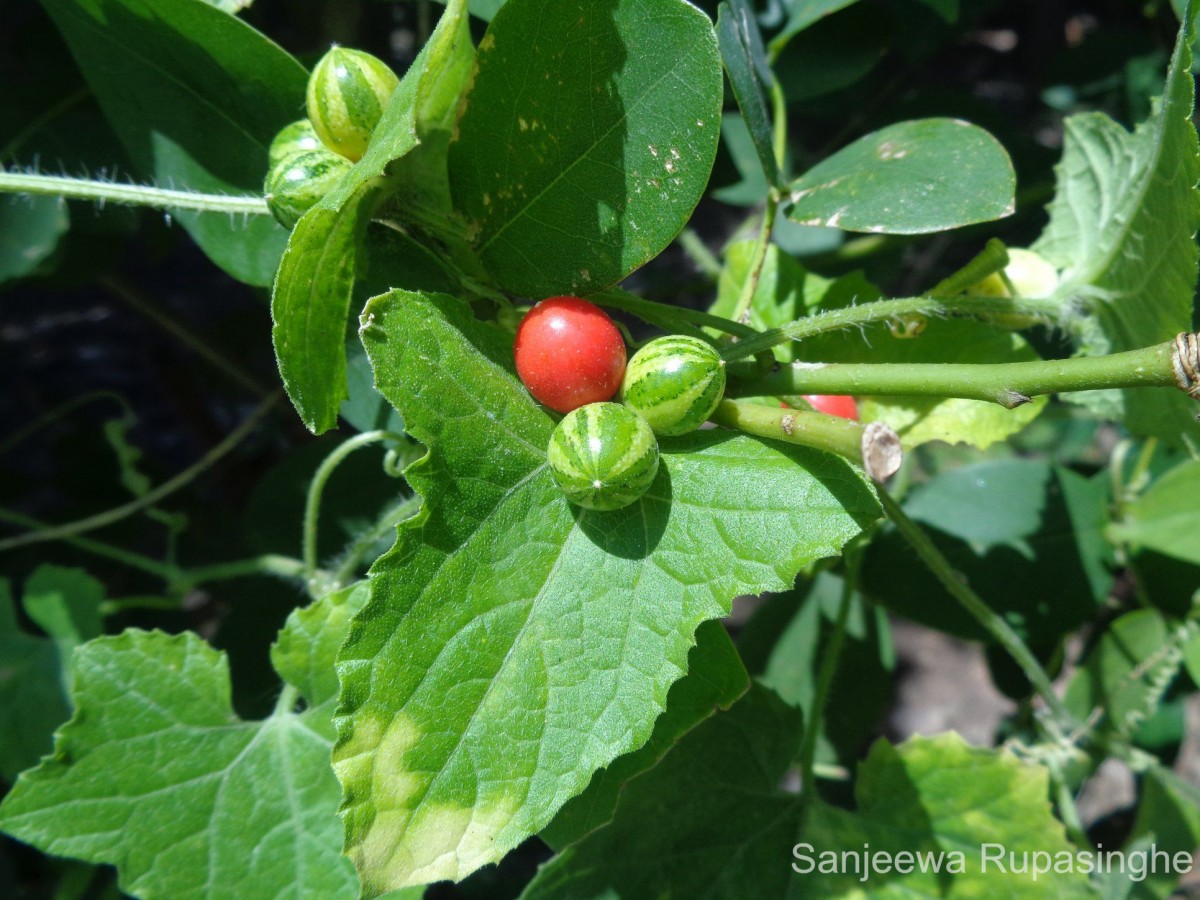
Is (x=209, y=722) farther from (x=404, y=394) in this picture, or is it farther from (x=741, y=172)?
(x=741, y=172)

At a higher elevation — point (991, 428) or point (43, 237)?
point (43, 237)

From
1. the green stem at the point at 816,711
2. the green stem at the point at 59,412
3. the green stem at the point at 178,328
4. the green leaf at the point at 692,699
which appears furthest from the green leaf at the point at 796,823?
the green stem at the point at 178,328

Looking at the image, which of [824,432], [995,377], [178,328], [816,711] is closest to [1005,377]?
[995,377]

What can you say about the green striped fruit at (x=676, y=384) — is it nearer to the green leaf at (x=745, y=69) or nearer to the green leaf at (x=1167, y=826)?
the green leaf at (x=745, y=69)

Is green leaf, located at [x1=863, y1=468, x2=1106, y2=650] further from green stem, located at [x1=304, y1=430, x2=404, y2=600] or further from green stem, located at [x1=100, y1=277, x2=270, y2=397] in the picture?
green stem, located at [x1=100, y1=277, x2=270, y2=397]

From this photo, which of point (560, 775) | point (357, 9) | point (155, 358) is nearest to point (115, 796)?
point (560, 775)

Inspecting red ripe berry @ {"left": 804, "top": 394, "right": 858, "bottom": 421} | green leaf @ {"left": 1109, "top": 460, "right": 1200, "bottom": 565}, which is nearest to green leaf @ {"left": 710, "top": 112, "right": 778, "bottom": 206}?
red ripe berry @ {"left": 804, "top": 394, "right": 858, "bottom": 421}

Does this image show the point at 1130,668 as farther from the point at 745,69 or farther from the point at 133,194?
the point at 133,194
